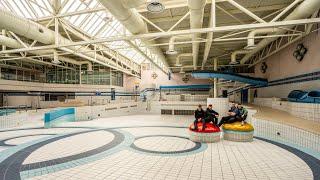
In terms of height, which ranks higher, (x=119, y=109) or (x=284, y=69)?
(x=284, y=69)

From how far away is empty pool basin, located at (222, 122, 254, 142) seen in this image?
257 inches

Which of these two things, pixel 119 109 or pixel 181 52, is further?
pixel 119 109

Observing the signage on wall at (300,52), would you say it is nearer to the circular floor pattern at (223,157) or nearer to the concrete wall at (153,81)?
the circular floor pattern at (223,157)

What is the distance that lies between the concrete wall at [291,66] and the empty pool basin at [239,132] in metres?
4.59

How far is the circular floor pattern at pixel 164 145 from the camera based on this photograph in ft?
18.5

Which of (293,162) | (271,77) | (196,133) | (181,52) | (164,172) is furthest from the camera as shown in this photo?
(181,52)

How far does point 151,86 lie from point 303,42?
58.6ft

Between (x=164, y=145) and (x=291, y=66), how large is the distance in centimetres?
943

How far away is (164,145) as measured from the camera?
6.22 metres

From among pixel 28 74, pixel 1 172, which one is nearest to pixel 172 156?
pixel 1 172

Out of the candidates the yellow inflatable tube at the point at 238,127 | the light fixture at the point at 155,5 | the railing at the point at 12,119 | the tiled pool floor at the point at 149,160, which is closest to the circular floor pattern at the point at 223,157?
the tiled pool floor at the point at 149,160

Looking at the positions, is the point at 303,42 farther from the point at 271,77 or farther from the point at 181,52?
the point at 181,52

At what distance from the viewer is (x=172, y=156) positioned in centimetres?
511

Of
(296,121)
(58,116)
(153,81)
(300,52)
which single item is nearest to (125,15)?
(296,121)
